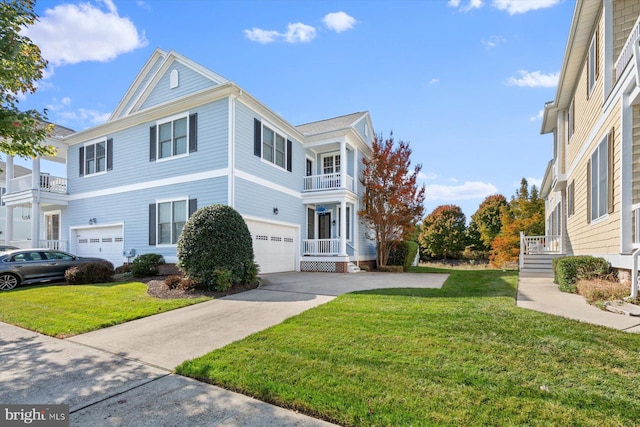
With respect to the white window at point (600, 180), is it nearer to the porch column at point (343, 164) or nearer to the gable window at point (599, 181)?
the gable window at point (599, 181)

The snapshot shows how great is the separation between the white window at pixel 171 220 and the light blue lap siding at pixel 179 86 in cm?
440

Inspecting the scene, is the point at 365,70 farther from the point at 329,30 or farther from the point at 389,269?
the point at 389,269

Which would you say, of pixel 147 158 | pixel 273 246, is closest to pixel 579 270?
pixel 273 246

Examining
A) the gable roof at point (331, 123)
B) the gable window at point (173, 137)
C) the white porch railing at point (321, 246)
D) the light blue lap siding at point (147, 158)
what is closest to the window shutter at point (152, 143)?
the gable window at point (173, 137)

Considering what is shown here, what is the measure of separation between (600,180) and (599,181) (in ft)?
0.33

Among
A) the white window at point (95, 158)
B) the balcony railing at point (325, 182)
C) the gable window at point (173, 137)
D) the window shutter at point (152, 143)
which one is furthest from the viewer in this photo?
the balcony railing at point (325, 182)

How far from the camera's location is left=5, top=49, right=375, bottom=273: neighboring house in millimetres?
12422

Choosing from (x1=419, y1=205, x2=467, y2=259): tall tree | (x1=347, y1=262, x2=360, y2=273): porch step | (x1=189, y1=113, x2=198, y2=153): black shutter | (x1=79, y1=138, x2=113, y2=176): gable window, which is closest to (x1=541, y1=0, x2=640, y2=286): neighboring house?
(x1=347, y1=262, x2=360, y2=273): porch step

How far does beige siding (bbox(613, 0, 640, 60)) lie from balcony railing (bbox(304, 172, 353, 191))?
32.9 feet

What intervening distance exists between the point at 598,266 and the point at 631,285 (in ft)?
5.68

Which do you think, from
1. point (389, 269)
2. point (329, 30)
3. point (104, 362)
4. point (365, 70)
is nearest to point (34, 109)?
point (104, 362)

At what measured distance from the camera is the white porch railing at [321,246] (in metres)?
15.4

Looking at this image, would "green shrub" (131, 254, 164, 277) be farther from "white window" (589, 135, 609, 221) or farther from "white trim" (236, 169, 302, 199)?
"white window" (589, 135, 609, 221)

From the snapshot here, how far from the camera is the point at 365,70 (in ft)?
39.8
